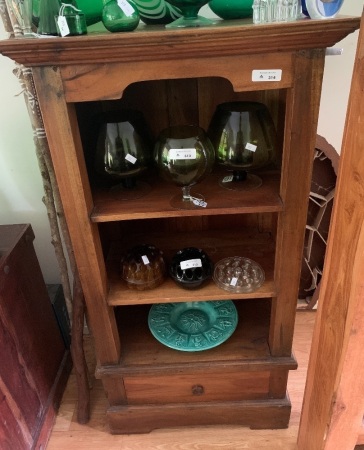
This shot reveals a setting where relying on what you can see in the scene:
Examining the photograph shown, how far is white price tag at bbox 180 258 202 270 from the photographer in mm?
1117

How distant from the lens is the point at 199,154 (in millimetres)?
958

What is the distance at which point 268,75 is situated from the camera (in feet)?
2.62

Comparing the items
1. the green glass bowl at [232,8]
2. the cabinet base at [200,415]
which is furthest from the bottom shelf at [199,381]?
the green glass bowl at [232,8]

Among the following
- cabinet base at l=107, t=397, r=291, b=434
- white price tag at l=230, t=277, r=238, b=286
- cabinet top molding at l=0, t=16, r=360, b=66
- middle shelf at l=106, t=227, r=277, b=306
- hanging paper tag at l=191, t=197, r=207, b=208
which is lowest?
cabinet base at l=107, t=397, r=291, b=434

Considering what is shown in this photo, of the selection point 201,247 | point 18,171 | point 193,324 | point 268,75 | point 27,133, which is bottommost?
point 193,324

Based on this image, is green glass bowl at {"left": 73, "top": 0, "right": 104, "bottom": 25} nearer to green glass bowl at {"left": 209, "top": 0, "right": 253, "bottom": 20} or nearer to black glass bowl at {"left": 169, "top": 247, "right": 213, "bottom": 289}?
green glass bowl at {"left": 209, "top": 0, "right": 253, "bottom": 20}

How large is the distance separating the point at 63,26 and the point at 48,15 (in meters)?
0.06

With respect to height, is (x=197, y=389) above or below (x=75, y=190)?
below

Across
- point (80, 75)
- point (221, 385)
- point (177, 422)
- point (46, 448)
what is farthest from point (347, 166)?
point (46, 448)

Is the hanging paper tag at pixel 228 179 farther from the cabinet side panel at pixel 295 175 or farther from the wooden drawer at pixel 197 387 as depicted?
the wooden drawer at pixel 197 387

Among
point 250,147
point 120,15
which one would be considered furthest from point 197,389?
point 120,15

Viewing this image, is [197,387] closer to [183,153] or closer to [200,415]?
[200,415]

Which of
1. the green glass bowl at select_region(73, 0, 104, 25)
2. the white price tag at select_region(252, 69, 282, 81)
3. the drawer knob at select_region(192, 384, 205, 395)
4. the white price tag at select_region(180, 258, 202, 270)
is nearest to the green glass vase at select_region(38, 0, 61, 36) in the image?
the green glass bowl at select_region(73, 0, 104, 25)

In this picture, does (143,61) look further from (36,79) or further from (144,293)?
(144,293)
